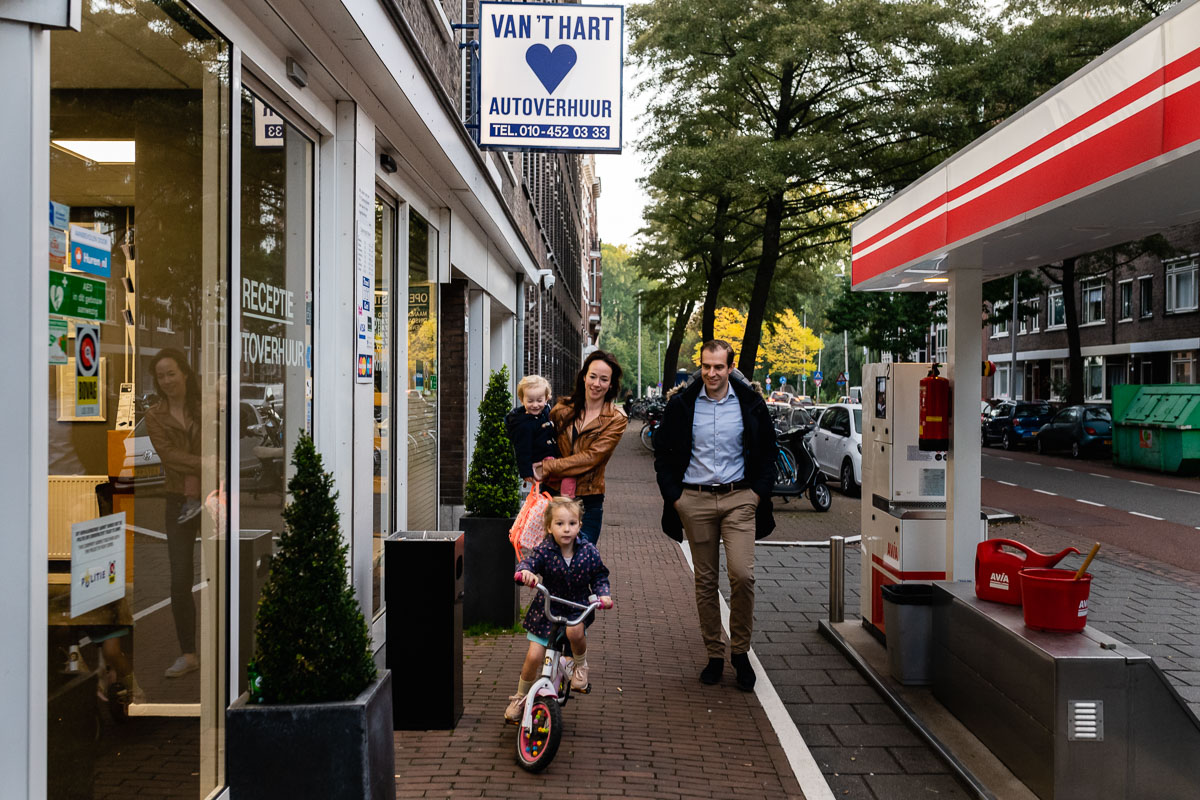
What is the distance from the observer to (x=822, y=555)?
11336 millimetres

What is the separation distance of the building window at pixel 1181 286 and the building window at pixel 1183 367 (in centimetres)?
166

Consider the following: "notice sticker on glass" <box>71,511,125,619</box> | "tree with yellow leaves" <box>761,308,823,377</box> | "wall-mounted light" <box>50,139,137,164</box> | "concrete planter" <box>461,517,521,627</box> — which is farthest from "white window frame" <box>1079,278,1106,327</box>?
"notice sticker on glass" <box>71,511,125,619</box>

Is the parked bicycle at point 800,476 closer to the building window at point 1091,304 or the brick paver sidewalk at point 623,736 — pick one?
the brick paver sidewalk at point 623,736

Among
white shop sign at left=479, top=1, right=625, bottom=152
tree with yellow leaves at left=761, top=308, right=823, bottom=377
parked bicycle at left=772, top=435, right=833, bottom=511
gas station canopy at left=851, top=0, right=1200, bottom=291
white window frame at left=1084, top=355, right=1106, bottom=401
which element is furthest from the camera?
tree with yellow leaves at left=761, top=308, right=823, bottom=377

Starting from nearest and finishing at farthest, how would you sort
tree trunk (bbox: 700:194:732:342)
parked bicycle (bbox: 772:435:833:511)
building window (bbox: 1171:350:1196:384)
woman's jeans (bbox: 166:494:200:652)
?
1. woman's jeans (bbox: 166:494:200:652)
2. parked bicycle (bbox: 772:435:833:511)
3. tree trunk (bbox: 700:194:732:342)
4. building window (bbox: 1171:350:1196:384)

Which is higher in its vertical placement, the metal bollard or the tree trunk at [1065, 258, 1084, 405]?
the tree trunk at [1065, 258, 1084, 405]

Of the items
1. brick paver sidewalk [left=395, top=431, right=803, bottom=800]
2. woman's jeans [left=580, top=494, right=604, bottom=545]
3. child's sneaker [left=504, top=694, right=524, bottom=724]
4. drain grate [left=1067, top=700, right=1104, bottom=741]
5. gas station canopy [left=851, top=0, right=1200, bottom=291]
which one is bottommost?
brick paver sidewalk [left=395, top=431, right=803, bottom=800]

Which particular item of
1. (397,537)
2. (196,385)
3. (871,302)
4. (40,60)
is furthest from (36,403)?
(871,302)

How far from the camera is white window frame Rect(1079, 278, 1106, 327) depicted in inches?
1652

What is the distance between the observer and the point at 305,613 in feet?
11.5

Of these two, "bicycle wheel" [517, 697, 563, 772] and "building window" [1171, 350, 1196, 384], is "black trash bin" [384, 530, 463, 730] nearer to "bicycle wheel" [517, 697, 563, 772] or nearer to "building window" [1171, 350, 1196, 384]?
"bicycle wheel" [517, 697, 563, 772]

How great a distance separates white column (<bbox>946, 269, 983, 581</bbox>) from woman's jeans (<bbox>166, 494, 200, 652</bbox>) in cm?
434

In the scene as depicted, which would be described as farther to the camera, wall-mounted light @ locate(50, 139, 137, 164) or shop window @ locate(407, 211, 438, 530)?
shop window @ locate(407, 211, 438, 530)

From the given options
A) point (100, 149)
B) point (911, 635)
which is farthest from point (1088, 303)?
point (100, 149)
